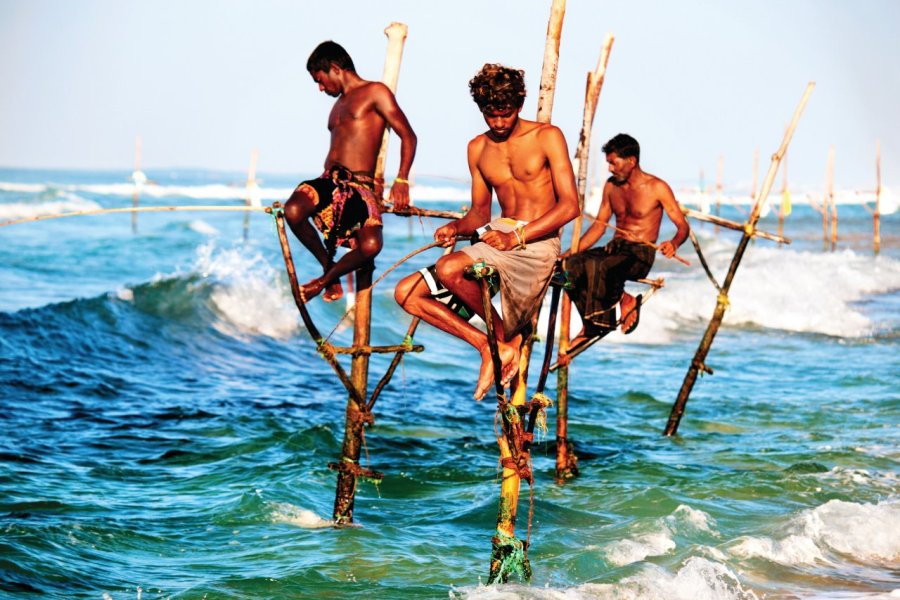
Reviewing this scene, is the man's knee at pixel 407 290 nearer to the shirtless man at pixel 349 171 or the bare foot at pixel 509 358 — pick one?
the bare foot at pixel 509 358

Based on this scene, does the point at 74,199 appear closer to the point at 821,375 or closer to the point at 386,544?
the point at 821,375

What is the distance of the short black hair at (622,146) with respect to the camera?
351 inches

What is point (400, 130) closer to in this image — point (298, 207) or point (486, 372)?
point (298, 207)

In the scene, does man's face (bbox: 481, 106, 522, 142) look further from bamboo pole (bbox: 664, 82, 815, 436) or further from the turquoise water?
bamboo pole (bbox: 664, 82, 815, 436)

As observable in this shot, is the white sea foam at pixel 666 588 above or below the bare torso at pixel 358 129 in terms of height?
below

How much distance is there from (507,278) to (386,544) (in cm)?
302

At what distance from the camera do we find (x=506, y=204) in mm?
5867

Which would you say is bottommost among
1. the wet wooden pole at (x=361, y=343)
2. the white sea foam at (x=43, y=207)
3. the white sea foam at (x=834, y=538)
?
the white sea foam at (x=834, y=538)

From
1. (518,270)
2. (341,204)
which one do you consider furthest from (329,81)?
(518,270)

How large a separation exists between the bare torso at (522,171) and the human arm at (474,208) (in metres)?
0.03

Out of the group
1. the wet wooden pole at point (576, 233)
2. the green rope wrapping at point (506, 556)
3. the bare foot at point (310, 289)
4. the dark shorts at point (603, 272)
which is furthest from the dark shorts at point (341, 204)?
the dark shorts at point (603, 272)

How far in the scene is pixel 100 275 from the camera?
28359 mm

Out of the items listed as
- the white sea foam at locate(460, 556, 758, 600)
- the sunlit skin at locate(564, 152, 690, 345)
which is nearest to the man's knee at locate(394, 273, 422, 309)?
the white sea foam at locate(460, 556, 758, 600)

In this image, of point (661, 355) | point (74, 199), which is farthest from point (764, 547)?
point (74, 199)
